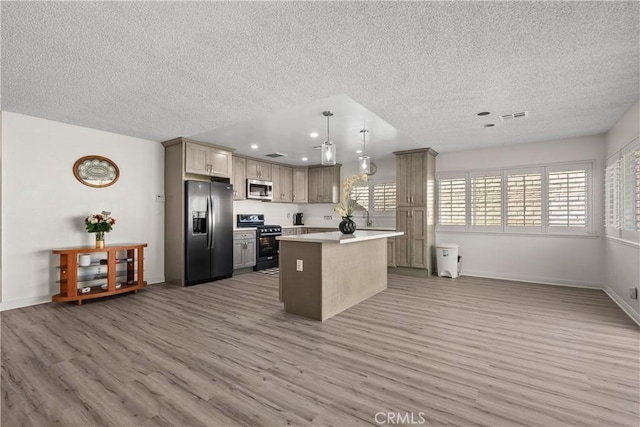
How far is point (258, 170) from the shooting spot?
7141 mm

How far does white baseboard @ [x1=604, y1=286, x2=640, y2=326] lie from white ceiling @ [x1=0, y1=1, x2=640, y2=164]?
2348mm

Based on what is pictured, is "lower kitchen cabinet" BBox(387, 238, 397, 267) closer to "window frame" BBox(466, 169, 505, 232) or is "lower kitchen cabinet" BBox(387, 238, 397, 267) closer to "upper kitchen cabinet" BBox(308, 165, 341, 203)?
"window frame" BBox(466, 169, 505, 232)

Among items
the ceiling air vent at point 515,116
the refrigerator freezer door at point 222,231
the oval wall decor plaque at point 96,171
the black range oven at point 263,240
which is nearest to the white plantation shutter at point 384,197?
the black range oven at point 263,240

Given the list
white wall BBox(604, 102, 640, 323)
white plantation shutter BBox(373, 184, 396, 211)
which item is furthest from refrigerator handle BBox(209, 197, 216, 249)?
white wall BBox(604, 102, 640, 323)

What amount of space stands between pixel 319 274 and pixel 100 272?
136 inches

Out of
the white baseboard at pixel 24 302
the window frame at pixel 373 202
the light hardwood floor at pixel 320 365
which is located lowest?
the light hardwood floor at pixel 320 365

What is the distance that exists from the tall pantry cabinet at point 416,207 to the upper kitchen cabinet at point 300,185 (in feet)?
8.91

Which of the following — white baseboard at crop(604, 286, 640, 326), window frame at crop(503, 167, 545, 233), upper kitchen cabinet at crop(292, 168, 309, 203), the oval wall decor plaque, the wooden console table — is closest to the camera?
white baseboard at crop(604, 286, 640, 326)

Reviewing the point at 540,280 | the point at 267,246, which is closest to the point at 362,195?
the point at 267,246

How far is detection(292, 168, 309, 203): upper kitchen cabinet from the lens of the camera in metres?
8.08

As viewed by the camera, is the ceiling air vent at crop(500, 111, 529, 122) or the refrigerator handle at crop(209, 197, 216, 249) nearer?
the ceiling air vent at crop(500, 111, 529, 122)

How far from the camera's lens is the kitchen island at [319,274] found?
3484 mm

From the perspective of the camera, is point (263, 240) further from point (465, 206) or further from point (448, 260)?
point (465, 206)

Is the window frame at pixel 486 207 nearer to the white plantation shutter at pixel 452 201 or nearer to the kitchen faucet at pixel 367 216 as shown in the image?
the white plantation shutter at pixel 452 201
